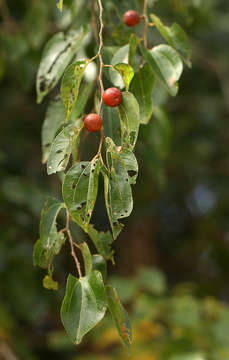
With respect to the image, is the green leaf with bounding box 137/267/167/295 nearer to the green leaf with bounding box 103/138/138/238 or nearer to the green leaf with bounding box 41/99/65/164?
the green leaf with bounding box 41/99/65/164

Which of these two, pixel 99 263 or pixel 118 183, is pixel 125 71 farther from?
pixel 99 263

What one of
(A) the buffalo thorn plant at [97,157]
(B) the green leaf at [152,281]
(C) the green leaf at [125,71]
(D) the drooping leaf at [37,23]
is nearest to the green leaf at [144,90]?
(A) the buffalo thorn plant at [97,157]

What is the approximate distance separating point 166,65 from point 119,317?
0.45 metres

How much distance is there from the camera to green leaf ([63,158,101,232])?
2.15 ft

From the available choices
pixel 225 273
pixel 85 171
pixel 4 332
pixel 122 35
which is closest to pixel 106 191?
pixel 85 171

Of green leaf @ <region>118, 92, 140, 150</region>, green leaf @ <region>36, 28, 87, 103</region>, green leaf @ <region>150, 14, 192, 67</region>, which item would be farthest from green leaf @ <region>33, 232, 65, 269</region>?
green leaf @ <region>150, 14, 192, 67</region>

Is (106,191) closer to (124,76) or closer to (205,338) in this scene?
(124,76)

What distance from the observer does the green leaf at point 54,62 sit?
3.19 feet

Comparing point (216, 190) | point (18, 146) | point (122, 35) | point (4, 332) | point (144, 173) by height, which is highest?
point (122, 35)

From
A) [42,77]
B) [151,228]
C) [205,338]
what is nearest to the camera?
[42,77]

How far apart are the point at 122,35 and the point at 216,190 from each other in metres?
2.92

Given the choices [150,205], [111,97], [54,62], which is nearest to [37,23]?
[54,62]

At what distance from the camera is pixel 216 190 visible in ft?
12.6

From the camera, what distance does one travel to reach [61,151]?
680mm
